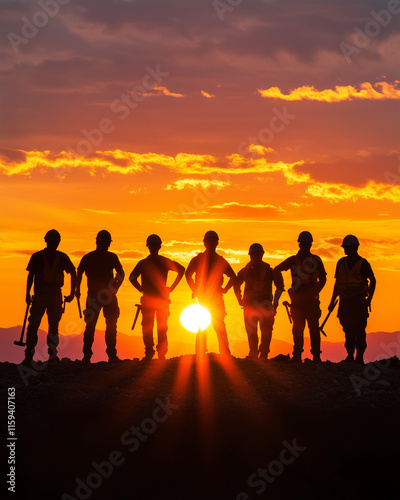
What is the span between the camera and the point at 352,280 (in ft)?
60.9

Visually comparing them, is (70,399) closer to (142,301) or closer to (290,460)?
(142,301)

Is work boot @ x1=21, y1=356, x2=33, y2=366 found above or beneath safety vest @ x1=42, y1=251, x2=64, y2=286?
beneath

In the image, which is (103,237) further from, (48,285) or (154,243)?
(48,285)

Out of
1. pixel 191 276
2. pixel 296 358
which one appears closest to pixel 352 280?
pixel 296 358

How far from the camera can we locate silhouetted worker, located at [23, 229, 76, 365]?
17953mm

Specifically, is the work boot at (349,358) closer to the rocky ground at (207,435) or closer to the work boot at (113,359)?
the rocky ground at (207,435)

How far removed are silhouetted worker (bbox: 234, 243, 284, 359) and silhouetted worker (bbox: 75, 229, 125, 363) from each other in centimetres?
296

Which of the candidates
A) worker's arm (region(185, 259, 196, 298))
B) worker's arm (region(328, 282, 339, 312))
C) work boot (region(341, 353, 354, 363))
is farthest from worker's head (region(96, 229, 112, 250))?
work boot (region(341, 353, 354, 363))

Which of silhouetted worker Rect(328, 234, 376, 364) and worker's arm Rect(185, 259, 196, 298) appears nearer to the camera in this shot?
worker's arm Rect(185, 259, 196, 298)

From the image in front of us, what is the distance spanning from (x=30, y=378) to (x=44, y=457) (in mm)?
2734

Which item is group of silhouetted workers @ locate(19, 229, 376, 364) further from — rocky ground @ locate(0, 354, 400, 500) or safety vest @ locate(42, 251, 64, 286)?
rocky ground @ locate(0, 354, 400, 500)

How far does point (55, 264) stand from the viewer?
1800 cm

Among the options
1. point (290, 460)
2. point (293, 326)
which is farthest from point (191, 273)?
point (290, 460)

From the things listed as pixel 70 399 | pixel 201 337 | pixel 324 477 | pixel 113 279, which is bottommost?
pixel 324 477
